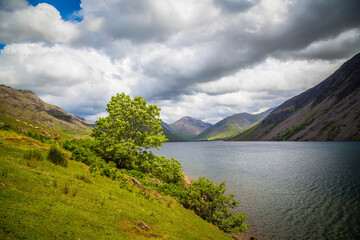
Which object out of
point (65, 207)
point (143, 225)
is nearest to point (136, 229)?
point (143, 225)

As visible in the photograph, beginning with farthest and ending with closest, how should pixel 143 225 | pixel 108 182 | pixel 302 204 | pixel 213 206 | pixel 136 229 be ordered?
1. pixel 302 204
2. pixel 213 206
3. pixel 108 182
4. pixel 143 225
5. pixel 136 229

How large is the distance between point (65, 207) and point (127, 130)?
24.6m

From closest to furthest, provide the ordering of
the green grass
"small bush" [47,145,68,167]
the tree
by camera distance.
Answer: the green grass → "small bush" [47,145,68,167] → the tree

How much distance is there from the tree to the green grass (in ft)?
47.4

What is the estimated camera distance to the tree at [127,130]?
105 feet

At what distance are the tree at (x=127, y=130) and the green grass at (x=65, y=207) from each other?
14441mm

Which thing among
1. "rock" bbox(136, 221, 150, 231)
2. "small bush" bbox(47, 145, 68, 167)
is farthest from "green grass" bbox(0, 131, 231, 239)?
"small bush" bbox(47, 145, 68, 167)

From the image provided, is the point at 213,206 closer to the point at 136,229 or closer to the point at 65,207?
the point at 136,229

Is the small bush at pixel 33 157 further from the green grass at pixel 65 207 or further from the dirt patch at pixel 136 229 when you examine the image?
the dirt patch at pixel 136 229

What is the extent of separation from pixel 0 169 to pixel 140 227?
9.72m

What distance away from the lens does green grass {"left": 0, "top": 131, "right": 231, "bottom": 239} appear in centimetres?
804

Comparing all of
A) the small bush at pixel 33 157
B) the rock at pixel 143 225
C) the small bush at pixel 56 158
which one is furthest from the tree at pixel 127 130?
the rock at pixel 143 225

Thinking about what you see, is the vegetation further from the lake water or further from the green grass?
the lake water

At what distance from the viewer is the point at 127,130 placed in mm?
34312
